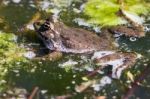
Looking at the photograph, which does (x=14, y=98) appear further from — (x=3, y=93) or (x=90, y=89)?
(x=90, y=89)

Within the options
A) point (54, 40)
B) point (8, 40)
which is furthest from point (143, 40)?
point (8, 40)

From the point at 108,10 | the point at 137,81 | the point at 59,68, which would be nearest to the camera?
the point at 137,81

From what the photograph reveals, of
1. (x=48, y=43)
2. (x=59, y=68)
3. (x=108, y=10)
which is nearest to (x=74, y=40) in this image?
(x=48, y=43)

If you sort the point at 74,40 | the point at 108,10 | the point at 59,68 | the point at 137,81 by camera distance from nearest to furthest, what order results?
1. the point at 137,81
2. the point at 59,68
3. the point at 74,40
4. the point at 108,10

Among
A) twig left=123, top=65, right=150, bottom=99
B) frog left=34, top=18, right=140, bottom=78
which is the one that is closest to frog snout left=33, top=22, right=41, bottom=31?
frog left=34, top=18, right=140, bottom=78

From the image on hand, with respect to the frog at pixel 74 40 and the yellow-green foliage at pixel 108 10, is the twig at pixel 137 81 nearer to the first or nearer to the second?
the frog at pixel 74 40

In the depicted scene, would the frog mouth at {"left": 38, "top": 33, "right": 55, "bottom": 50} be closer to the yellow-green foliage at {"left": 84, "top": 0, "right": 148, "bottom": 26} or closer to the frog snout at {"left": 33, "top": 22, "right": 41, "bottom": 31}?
the frog snout at {"left": 33, "top": 22, "right": 41, "bottom": 31}

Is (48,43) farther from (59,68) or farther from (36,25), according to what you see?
(59,68)
